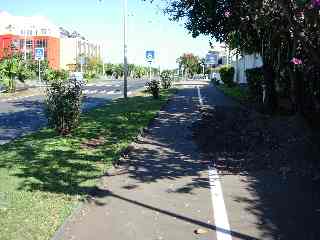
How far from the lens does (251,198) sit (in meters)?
8.41

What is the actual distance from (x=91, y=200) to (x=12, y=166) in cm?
312

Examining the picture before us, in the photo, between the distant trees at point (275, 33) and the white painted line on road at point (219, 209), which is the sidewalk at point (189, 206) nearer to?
the white painted line on road at point (219, 209)

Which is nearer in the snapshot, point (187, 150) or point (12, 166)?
point (12, 166)

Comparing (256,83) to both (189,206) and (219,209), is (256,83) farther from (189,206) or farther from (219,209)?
(219,209)

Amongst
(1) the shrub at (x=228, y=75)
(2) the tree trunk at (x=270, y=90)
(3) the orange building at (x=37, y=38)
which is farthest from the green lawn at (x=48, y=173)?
(3) the orange building at (x=37, y=38)

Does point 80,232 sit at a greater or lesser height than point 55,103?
lesser

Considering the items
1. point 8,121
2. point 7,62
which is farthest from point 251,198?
point 7,62

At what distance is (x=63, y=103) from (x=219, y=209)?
7.65 metres

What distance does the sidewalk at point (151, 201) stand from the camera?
6.74 m

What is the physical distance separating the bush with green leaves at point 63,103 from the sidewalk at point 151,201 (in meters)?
2.44

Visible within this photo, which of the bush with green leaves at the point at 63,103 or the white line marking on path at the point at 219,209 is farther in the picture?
the bush with green leaves at the point at 63,103

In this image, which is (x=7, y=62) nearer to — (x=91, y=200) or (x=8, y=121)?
(x=8, y=121)

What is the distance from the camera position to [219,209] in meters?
7.73

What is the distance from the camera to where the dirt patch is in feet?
36.3
